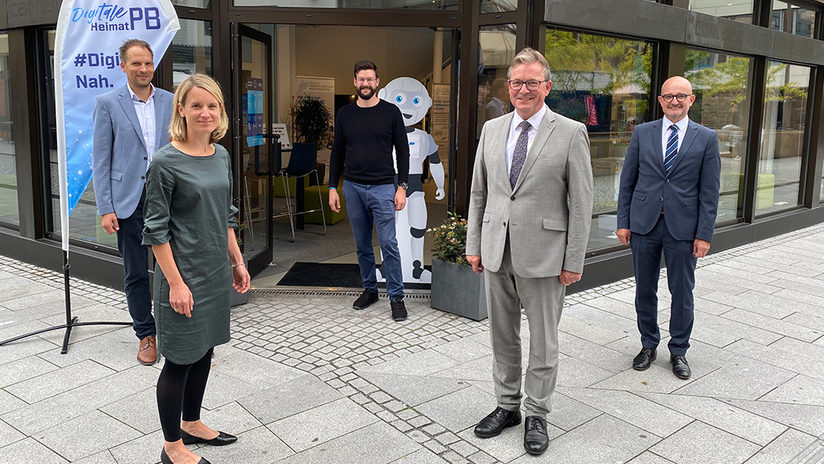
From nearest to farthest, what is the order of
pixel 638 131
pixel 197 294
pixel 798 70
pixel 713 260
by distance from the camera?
1. pixel 197 294
2. pixel 638 131
3. pixel 713 260
4. pixel 798 70

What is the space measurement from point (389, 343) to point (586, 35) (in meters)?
3.44

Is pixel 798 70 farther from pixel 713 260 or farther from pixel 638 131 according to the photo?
pixel 638 131

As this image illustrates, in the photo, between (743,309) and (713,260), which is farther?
(713,260)

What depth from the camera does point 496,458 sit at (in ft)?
11.7

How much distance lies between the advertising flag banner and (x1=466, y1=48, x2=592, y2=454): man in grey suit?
8.46ft

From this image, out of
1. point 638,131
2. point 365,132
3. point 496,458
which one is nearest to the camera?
point 496,458

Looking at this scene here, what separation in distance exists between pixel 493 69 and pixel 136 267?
327 cm

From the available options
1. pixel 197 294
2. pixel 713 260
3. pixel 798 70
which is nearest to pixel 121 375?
pixel 197 294

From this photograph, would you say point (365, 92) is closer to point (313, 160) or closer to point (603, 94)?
point (603, 94)

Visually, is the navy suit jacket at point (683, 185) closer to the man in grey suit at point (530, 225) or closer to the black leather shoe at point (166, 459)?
the man in grey suit at point (530, 225)

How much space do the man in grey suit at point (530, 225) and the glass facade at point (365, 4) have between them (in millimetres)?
2778

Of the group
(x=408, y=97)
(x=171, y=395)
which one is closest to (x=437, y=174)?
(x=408, y=97)

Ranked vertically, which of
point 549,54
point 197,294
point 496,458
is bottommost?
point 496,458

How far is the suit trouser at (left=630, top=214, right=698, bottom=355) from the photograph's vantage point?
15.5 feet
